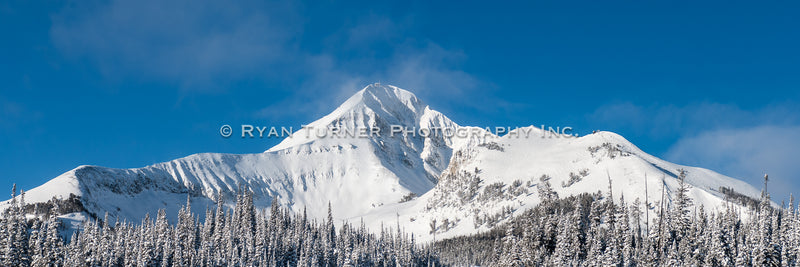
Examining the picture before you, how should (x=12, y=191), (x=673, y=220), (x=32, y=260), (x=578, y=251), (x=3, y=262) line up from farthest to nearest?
(x=673, y=220)
(x=578, y=251)
(x=32, y=260)
(x=3, y=262)
(x=12, y=191)

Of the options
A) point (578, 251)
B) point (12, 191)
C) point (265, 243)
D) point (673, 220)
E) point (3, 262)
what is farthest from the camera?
point (265, 243)

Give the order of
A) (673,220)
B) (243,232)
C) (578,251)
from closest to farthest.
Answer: (578,251)
(673,220)
(243,232)

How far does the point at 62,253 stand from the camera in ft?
423

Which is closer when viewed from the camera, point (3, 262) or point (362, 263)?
point (3, 262)

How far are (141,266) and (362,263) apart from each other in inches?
2502

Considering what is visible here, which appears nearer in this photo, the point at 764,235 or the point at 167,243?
the point at 764,235

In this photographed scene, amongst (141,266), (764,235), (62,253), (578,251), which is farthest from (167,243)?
(764,235)

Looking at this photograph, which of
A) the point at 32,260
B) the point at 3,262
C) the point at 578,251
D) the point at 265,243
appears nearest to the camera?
the point at 3,262

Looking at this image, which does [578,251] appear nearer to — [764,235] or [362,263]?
[764,235]

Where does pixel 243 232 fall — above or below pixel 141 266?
above

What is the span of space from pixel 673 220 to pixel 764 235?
691 inches

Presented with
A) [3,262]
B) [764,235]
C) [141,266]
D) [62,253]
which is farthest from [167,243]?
[764,235]

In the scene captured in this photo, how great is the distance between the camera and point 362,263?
7323 inches

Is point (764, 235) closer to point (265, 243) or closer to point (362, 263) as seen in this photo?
point (362, 263)
